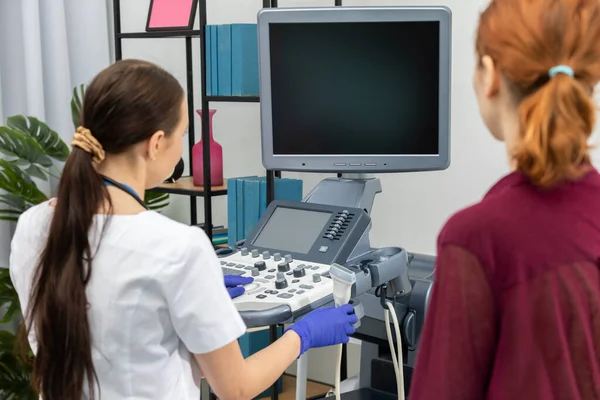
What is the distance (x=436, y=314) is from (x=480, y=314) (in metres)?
0.06

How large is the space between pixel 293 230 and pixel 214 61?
0.84 m

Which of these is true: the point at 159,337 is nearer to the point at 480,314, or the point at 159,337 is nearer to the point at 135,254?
the point at 135,254

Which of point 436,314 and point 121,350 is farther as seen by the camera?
point 121,350

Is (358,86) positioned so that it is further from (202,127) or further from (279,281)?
(202,127)

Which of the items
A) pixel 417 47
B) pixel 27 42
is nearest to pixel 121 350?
pixel 417 47

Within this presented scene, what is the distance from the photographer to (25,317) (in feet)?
3.91

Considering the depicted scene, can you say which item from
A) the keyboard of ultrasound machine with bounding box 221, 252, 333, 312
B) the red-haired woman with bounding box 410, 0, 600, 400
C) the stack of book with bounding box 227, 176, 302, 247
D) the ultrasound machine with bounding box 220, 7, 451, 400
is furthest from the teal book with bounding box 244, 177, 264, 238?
the red-haired woman with bounding box 410, 0, 600, 400

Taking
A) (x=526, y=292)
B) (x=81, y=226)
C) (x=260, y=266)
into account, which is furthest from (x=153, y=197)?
(x=526, y=292)

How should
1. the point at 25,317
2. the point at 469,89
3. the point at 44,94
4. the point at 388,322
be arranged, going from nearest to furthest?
the point at 25,317, the point at 388,322, the point at 469,89, the point at 44,94

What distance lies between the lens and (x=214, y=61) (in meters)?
2.32

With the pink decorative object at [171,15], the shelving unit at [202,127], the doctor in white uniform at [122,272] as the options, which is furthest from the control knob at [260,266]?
the pink decorative object at [171,15]

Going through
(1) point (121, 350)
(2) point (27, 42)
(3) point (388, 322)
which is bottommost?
(3) point (388, 322)

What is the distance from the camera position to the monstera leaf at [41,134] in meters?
2.46

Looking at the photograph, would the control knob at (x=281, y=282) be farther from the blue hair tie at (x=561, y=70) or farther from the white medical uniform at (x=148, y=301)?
the blue hair tie at (x=561, y=70)
